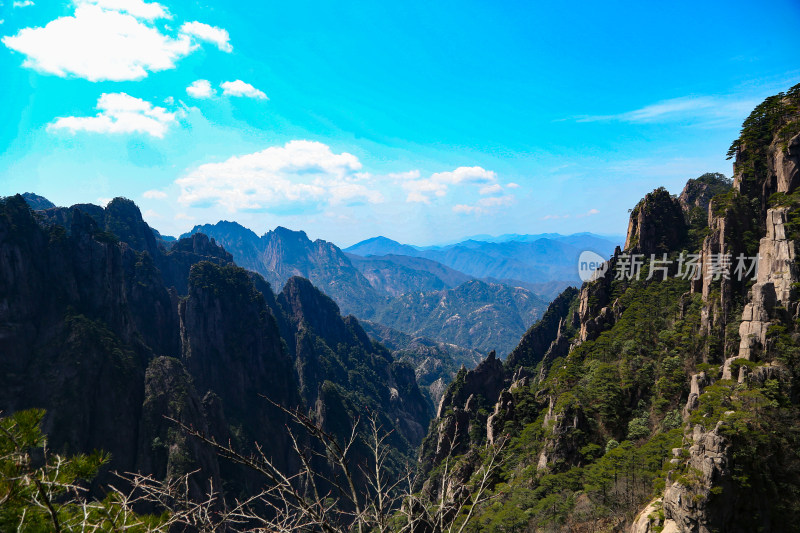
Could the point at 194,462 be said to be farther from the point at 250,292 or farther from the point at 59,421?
A: the point at 250,292

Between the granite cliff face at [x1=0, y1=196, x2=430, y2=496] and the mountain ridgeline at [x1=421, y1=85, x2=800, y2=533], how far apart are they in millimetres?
15719

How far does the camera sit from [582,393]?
4362 centimetres

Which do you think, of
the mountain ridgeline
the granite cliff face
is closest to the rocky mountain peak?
the mountain ridgeline

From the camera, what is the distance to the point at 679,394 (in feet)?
122

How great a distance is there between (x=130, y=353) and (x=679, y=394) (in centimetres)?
7722

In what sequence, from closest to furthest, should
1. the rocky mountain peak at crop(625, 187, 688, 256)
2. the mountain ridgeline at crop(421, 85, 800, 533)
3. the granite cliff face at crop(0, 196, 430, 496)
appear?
the mountain ridgeline at crop(421, 85, 800, 533) → the granite cliff face at crop(0, 196, 430, 496) → the rocky mountain peak at crop(625, 187, 688, 256)

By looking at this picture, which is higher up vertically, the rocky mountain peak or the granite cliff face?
the rocky mountain peak

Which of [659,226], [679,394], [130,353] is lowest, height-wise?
[130,353]

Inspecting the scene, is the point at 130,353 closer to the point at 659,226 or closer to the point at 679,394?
the point at 679,394

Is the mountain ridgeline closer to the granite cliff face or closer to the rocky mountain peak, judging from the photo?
the rocky mountain peak

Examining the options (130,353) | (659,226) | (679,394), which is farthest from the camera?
(130,353)

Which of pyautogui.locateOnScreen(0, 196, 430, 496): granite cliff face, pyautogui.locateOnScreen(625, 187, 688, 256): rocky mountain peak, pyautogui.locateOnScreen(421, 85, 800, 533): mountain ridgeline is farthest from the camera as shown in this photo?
pyautogui.locateOnScreen(625, 187, 688, 256): rocky mountain peak

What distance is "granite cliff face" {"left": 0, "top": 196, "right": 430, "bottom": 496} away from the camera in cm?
6119

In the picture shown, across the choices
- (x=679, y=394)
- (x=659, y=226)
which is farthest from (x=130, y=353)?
(x=659, y=226)
